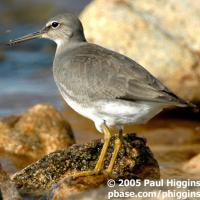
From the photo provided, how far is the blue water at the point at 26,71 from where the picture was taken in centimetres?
1297

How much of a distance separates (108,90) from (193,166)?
2.33 m

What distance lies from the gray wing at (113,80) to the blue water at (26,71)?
4.39 m

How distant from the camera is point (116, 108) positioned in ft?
25.5

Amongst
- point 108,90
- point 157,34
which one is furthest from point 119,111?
point 157,34

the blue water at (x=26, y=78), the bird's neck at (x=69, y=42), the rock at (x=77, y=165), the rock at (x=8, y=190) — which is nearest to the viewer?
the rock at (x=8, y=190)

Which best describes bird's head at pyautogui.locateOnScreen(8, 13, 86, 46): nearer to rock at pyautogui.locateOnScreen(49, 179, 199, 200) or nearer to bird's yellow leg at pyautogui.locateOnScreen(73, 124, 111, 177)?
bird's yellow leg at pyautogui.locateOnScreen(73, 124, 111, 177)

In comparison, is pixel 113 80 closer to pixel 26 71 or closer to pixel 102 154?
pixel 102 154

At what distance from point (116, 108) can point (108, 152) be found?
3.43 feet

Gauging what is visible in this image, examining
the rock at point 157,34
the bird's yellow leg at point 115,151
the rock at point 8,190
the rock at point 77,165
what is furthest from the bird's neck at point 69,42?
the rock at point 157,34

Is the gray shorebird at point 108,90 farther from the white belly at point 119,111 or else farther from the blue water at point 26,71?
the blue water at point 26,71

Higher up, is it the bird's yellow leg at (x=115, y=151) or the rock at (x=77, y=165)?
the bird's yellow leg at (x=115, y=151)

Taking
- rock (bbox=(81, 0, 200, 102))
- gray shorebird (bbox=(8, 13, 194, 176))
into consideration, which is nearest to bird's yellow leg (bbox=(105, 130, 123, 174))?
gray shorebird (bbox=(8, 13, 194, 176))

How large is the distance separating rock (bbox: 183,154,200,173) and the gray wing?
6.23 ft

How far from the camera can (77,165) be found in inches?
334
